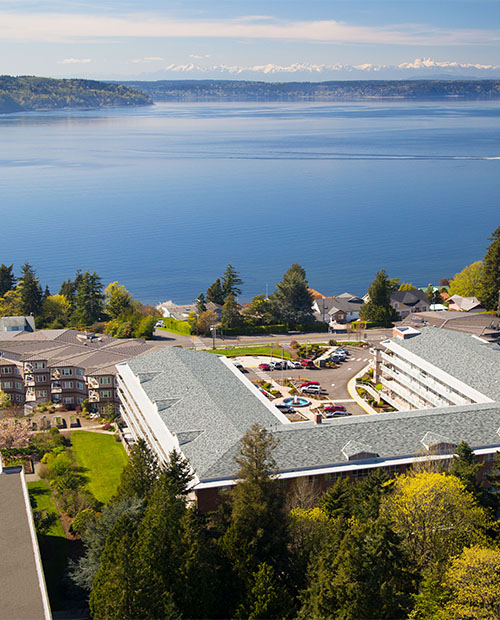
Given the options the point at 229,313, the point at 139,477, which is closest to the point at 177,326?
the point at 229,313

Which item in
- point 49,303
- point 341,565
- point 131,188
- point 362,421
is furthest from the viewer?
point 131,188

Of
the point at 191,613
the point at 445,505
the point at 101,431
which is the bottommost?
the point at 101,431

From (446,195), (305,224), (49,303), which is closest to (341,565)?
(49,303)

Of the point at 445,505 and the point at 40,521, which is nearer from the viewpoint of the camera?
the point at 445,505

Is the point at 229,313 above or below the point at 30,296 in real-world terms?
below

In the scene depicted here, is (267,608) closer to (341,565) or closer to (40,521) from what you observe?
(341,565)

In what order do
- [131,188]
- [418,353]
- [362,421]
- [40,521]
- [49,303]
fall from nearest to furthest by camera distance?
[40,521] < [362,421] < [418,353] < [49,303] < [131,188]

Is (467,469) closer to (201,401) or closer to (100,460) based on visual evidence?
(201,401)

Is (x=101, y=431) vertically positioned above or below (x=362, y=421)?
below
